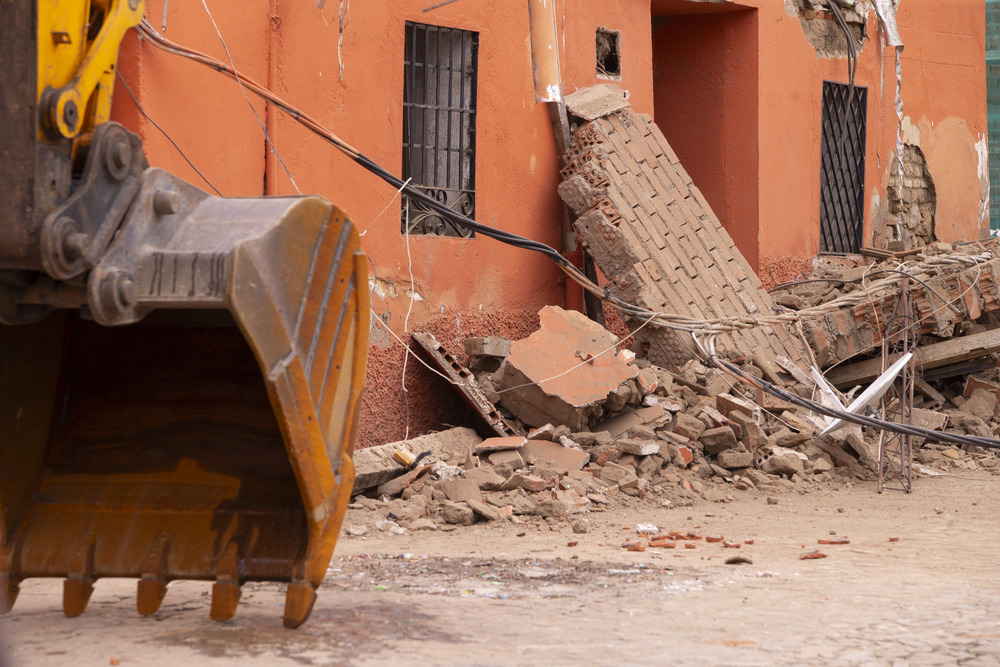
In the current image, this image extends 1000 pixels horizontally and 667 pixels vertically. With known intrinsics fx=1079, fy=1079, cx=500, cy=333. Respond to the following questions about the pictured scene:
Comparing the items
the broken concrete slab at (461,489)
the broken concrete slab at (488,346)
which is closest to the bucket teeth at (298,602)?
the broken concrete slab at (461,489)

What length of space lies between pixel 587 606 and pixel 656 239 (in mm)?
5342

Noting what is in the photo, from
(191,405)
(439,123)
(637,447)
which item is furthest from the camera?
(439,123)

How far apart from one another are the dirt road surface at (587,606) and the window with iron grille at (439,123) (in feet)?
10.1

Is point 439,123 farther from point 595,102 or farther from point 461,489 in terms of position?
point 461,489

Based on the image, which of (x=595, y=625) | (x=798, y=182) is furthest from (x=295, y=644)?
(x=798, y=182)

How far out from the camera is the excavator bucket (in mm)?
3143

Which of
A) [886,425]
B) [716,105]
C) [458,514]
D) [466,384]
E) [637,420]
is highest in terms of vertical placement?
[716,105]

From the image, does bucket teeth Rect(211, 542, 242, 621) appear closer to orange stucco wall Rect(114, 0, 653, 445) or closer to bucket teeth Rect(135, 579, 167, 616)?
bucket teeth Rect(135, 579, 167, 616)

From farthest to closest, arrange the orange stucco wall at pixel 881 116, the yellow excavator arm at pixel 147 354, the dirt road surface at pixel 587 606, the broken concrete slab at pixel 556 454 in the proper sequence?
the orange stucco wall at pixel 881 116 < the broken concrete slab at pixel 556 454 < the dirt road surface at pixel 587 606 < the yellow excavator arm at pixel 147 354

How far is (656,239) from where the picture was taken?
9.27 metres

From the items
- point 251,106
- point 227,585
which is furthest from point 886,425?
point 251,106

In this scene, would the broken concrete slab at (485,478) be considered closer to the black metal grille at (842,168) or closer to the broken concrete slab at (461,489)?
the broken concrete slab at (461,489)

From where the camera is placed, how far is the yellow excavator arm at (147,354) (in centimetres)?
304

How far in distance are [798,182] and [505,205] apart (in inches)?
166
